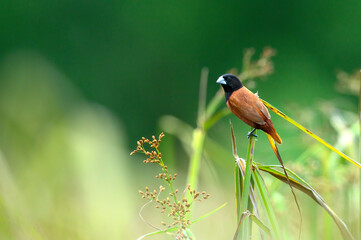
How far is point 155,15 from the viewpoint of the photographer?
9.43 metres

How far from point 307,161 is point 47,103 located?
189 centimetres

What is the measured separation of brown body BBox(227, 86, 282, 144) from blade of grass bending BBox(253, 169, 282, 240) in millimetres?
93

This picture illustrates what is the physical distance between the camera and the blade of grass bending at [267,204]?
0.61 meters

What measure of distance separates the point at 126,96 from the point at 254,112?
7.75 metres

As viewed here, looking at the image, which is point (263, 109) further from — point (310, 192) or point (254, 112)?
point (310, 192)

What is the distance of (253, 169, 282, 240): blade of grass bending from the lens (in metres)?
0.61

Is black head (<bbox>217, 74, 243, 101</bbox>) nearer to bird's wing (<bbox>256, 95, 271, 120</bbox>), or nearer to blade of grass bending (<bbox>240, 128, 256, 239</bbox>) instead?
bird's wing (<bbox>256, 95, 271, 120</bbox>)

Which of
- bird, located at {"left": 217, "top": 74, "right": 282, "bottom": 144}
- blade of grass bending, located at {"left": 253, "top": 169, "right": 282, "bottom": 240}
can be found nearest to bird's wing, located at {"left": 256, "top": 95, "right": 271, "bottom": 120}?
bird, located at {"left": 217, "top": 74, "right": 282, "bottom": 144}

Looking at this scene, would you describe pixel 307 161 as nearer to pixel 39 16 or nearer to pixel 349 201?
pixel 349 201

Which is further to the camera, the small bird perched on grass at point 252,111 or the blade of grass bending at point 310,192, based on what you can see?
Answer: the small bird perched on grass at point 252,111

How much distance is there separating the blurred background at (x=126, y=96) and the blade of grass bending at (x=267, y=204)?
374 millimetres

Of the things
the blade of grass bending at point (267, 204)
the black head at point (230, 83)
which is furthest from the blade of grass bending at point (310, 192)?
the black head at point (230, 83)

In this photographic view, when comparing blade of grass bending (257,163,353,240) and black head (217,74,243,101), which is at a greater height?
black head (217,74,243,101)

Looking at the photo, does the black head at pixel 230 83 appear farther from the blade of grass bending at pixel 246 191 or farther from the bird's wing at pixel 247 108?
the blade of grass bending at pixel 246 191
